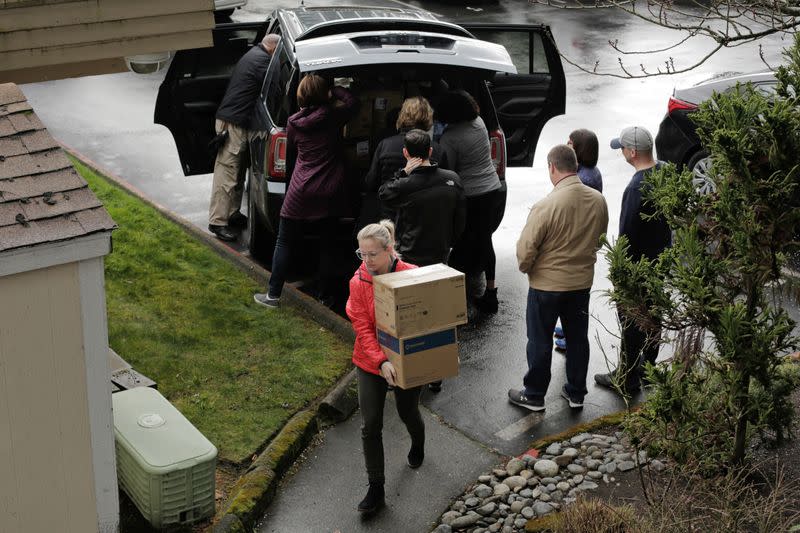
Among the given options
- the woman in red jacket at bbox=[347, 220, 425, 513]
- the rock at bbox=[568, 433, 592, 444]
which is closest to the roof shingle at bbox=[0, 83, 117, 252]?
the woman in red jacket at bbox=[347, 220, 425, 513]

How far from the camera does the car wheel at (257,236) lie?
9516 mm

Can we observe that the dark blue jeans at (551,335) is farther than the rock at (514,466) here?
Yes

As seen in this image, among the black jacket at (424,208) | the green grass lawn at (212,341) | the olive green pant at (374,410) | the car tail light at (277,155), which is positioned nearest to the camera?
the olive green pant at (374,410)

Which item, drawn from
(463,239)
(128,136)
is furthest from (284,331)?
(128,136)

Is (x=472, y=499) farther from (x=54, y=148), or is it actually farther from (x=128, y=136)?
(x=128, y=136)

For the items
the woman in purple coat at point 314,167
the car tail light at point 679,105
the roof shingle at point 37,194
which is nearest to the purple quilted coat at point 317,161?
the woman in purple coat at point 314,167

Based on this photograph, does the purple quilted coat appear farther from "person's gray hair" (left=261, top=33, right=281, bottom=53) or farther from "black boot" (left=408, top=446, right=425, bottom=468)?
"black boot" (left=408, top=446, right=425, bottom=468)

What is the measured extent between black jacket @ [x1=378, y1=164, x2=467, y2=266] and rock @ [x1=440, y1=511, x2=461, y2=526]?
194cm

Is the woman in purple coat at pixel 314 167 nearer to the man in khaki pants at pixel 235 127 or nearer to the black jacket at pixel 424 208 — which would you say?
the black jacket at pixel 424 208

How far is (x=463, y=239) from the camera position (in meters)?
8.73

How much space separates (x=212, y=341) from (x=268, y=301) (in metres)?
0.77

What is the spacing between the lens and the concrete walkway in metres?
6.13

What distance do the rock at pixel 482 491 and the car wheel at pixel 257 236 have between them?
386 cm

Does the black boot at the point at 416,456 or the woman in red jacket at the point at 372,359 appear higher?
the woman in red jacket at the point at 372,359
